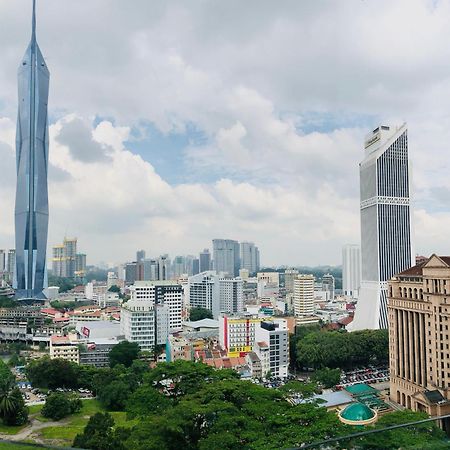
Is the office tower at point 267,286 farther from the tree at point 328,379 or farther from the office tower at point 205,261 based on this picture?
the tree at point 328,379

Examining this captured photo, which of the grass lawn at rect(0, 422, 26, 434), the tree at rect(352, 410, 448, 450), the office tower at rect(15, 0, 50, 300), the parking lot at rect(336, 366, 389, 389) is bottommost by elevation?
the parking lot at rect(336, 366, 389, 389)

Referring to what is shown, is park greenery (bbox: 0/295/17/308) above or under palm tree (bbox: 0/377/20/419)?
above

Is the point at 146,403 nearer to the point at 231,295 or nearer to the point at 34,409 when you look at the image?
the point at 34,409

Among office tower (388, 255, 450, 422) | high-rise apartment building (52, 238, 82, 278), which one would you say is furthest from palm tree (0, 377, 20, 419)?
high-rise apartment building (52, 238, 82, 278)

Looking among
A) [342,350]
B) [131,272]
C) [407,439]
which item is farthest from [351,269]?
[407,439]

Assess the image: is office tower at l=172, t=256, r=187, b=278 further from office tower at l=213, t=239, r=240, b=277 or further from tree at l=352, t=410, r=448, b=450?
tree at l=352, t=410, r=448, b=450

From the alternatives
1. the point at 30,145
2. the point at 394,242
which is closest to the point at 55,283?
the point at 30,145
